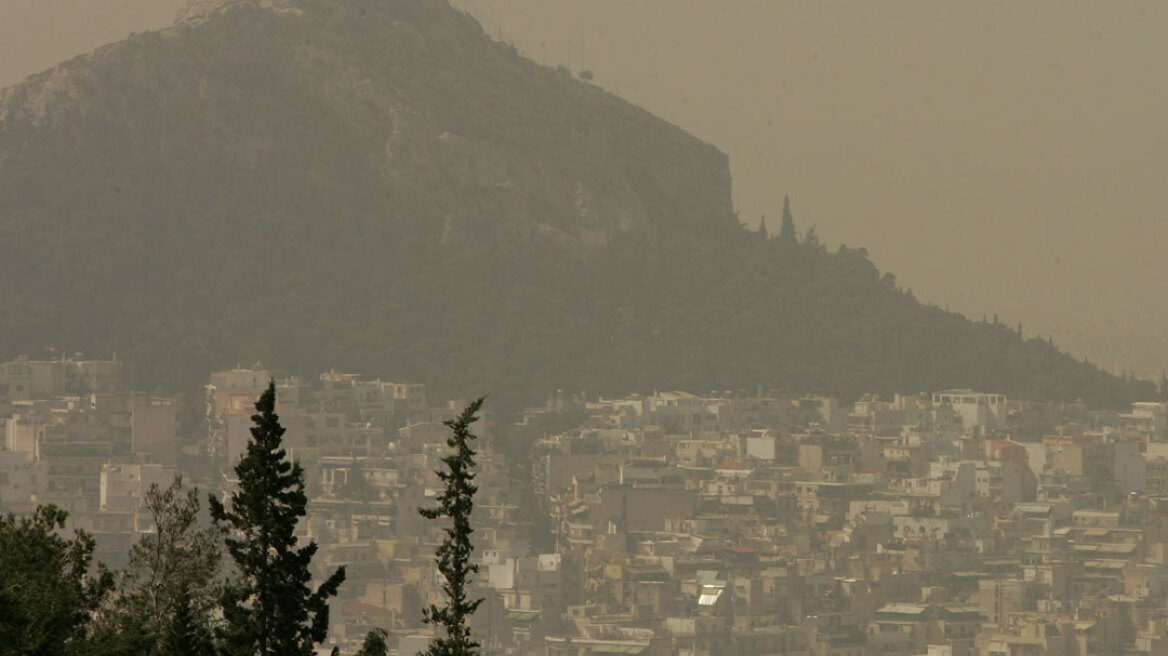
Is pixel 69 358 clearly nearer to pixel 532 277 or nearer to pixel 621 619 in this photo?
pixel 532 277

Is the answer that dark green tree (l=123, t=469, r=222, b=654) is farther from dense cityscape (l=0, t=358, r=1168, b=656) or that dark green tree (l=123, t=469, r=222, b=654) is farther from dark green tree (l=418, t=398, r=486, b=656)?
dense cityscape (l=0, t=358, r=1168, b=656)

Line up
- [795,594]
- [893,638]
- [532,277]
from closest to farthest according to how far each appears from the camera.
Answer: [893,638] → [795,594] → [532,277]

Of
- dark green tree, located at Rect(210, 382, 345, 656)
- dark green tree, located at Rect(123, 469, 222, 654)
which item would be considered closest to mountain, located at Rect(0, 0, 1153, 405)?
dark green tree, located at Rect(123, 469, 222, 654)

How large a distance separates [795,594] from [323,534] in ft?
68.2

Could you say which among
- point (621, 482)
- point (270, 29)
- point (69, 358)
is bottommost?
point (621, 482)

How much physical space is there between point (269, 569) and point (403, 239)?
12657 cm

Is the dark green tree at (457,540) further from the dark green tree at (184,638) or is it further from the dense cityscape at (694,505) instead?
the dense cityscape at (694,505)

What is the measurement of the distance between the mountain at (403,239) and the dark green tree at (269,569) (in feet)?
351

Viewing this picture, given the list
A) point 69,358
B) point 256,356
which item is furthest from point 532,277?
point 69,358

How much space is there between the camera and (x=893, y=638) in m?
78.9

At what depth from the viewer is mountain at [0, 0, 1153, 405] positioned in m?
128

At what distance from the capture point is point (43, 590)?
50.4 ft

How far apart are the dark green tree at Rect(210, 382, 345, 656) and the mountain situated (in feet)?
351

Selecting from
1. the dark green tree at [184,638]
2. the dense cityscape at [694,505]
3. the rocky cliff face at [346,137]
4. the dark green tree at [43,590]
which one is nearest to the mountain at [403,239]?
the rocky cliff face at [346,137]
